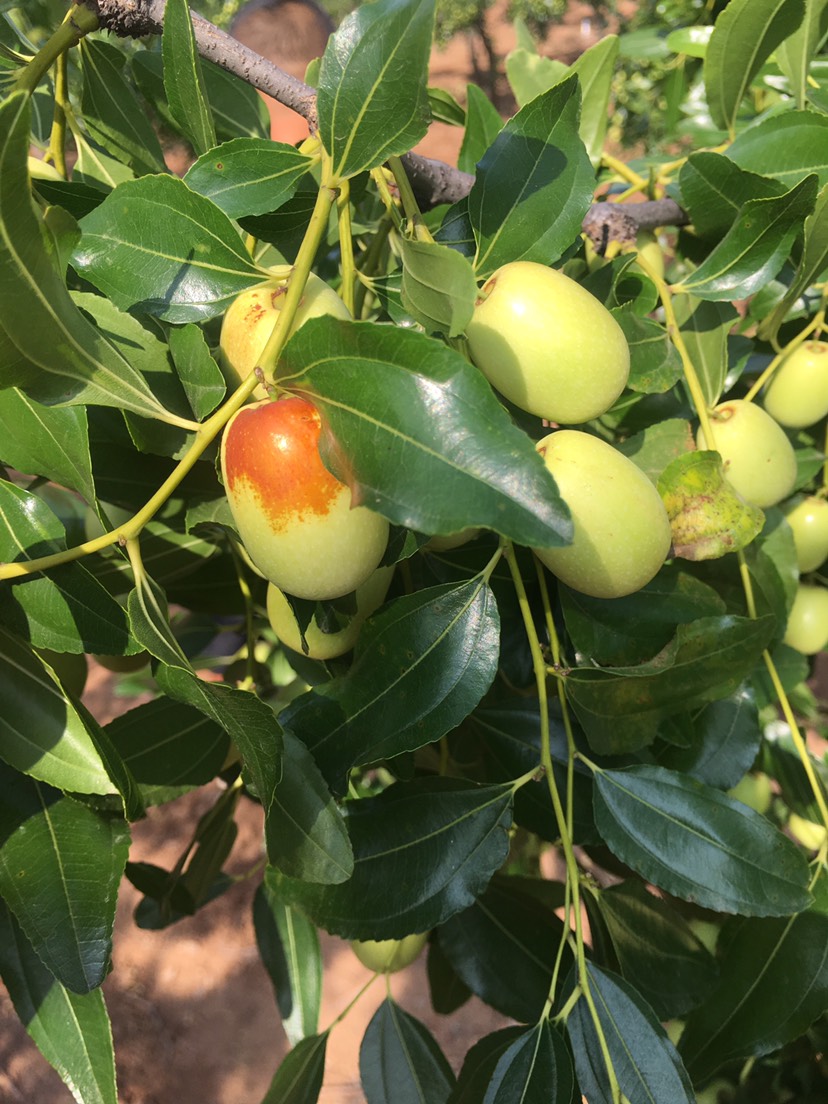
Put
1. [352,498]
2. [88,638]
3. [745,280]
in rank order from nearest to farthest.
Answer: [352,498] → [88,638] → [745,280]

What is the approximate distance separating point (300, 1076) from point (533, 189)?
835 mm

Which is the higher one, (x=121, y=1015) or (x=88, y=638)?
(x=88, y=638)

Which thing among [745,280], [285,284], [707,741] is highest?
[285,284]

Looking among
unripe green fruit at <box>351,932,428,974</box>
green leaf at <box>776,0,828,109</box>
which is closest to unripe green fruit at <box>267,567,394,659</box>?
unripe green fruit at <box>351,932,428,974</box>

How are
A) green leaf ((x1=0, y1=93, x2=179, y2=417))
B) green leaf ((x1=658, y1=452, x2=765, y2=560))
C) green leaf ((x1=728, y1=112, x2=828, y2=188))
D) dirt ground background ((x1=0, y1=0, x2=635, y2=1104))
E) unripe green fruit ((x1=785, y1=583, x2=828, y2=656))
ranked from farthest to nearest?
1. dirt ground background ((x1=0, y1=0, x2=635, y2=1104))
2. unripe green fruit ((x1=785, y1=583, x2=828, y2=656))
3. green leaf ((x1=728, y1=112, x2=828, y2=188))
4. green leaf ((x1=658, y1=452, x2=765, y2=560))
5. green leaf ((x1=0, y1=93, x2=179, y2=417))

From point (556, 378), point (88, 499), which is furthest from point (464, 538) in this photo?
point (88, 499)

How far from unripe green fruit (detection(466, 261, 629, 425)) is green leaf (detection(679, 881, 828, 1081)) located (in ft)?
1.58

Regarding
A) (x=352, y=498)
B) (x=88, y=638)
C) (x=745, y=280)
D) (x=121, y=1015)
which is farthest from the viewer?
(x=121, y=1015)

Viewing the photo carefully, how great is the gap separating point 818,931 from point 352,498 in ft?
1.88

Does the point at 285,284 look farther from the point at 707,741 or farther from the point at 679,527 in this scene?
the point at 707,741

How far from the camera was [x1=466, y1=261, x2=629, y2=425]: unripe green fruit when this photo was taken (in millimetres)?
486

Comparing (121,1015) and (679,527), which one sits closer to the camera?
(679,527)

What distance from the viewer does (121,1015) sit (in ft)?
7.31

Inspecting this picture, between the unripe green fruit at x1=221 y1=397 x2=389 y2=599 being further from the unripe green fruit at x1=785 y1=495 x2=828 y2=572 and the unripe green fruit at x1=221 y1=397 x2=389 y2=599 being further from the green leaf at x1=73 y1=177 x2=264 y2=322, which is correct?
the unripe green fruit at x1=785 y1=495 x2=828 y2=572
